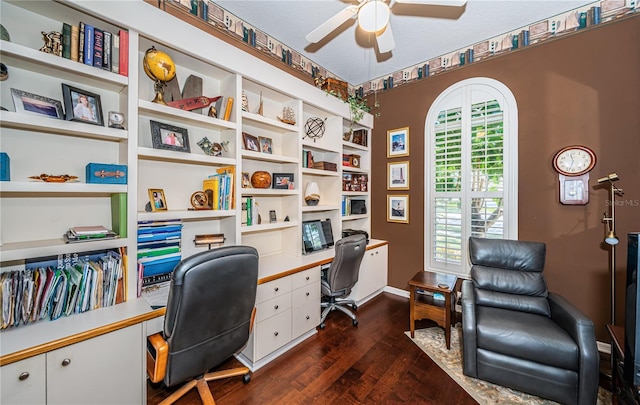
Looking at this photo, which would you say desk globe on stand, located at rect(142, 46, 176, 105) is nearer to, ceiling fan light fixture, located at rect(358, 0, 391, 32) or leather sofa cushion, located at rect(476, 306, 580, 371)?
ceiling fan light fixture, located at rect(358, 0, 391, 32)

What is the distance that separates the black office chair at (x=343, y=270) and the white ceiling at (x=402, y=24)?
2.10 m

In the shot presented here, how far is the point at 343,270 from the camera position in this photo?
251 centimetres

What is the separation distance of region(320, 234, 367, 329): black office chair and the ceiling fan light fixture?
68.7 inches

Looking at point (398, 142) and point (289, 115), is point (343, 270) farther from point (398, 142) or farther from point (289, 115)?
point (398, 142)

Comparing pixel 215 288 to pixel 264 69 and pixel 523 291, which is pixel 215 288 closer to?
pixel 264 69

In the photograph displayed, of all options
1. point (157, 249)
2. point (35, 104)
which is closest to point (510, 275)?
point (157, 249)

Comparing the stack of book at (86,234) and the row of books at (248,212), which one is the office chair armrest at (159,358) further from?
the row of books at (248,212)

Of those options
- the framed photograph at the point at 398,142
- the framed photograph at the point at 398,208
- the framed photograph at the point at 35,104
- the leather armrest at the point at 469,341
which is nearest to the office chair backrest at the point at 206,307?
the framed photograph at the point at 35,104

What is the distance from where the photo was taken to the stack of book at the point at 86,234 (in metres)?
1.43

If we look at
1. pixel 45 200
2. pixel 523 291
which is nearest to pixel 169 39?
pixel 45 200

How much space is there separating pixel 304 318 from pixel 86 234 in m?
1.75

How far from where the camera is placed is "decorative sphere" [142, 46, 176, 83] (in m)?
1.71

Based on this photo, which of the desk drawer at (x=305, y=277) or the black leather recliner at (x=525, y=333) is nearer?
the black leather recliner at (x=525, y=333)

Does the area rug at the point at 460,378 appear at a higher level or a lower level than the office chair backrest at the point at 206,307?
lower
